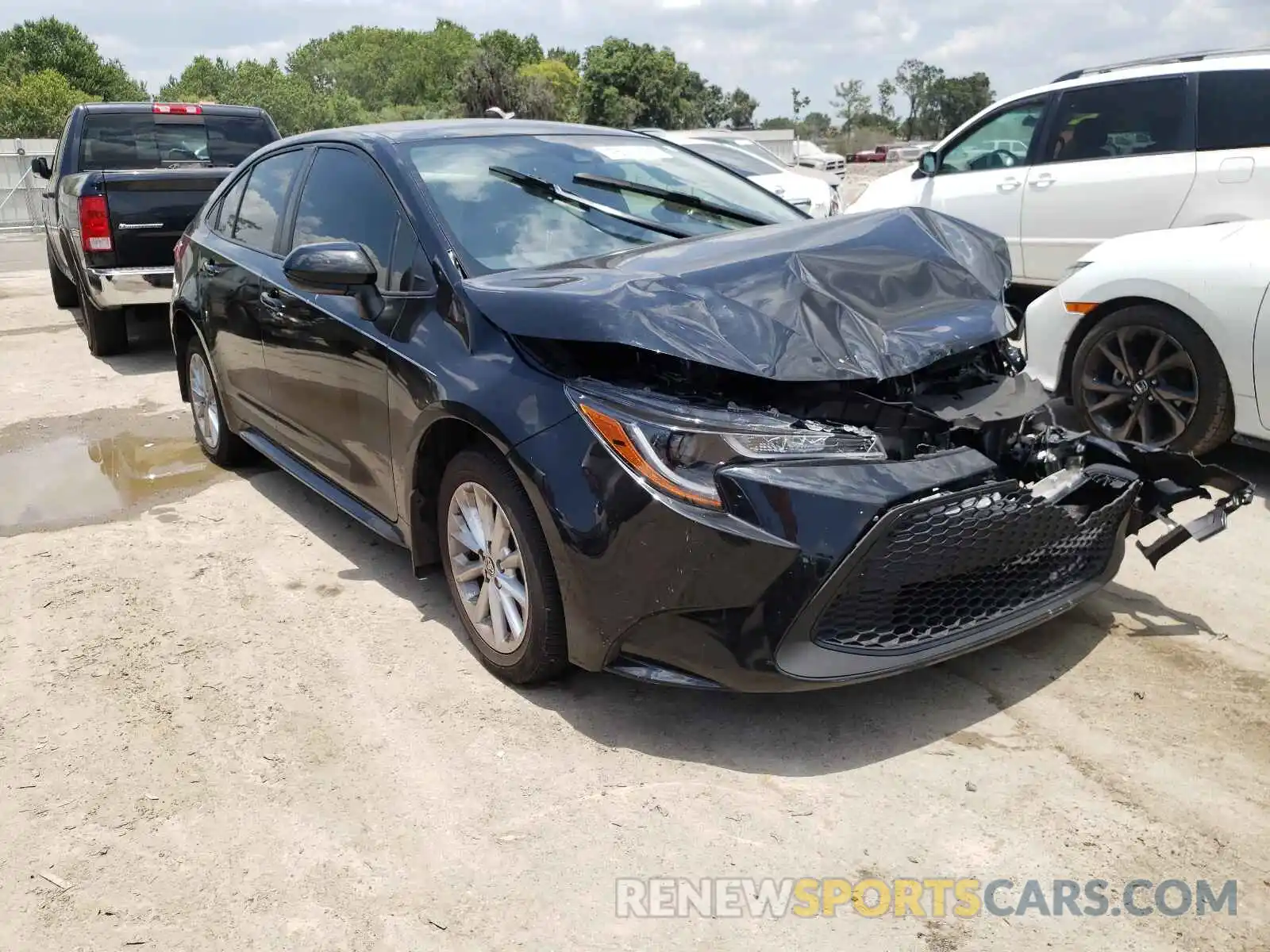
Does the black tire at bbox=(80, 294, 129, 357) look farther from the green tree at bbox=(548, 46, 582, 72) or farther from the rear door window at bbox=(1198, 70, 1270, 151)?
the green tree at bbox=(548, 46, 582, 72)

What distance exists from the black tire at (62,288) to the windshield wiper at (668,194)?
9.42 metres

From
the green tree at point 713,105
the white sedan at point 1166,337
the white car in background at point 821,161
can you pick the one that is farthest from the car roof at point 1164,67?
the green tree at point 713,105

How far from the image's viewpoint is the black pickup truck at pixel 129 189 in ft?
27.5

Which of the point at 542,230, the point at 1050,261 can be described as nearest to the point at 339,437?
the point at 542,230

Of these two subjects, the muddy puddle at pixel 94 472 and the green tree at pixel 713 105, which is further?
the green tree at pixel 713 105

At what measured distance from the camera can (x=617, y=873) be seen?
8.41 ft

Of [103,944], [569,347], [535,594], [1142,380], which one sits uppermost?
[569,347]

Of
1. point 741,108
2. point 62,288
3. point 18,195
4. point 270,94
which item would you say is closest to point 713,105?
point 741,108

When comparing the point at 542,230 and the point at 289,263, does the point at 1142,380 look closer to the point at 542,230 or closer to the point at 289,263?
the point at 542,230

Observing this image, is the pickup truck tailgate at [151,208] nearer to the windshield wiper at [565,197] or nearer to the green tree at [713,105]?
the windshield wiper at [565,197]

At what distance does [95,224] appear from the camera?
8.31 metres

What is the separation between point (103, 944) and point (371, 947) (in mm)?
613

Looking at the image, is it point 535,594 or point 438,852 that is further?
point 535,594

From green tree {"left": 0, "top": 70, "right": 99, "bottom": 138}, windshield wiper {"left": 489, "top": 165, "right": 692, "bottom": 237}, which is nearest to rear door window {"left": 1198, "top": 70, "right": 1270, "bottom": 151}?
windshield wiper {"left": 489, "top": 165, "right": 692, "bottom": 237}
